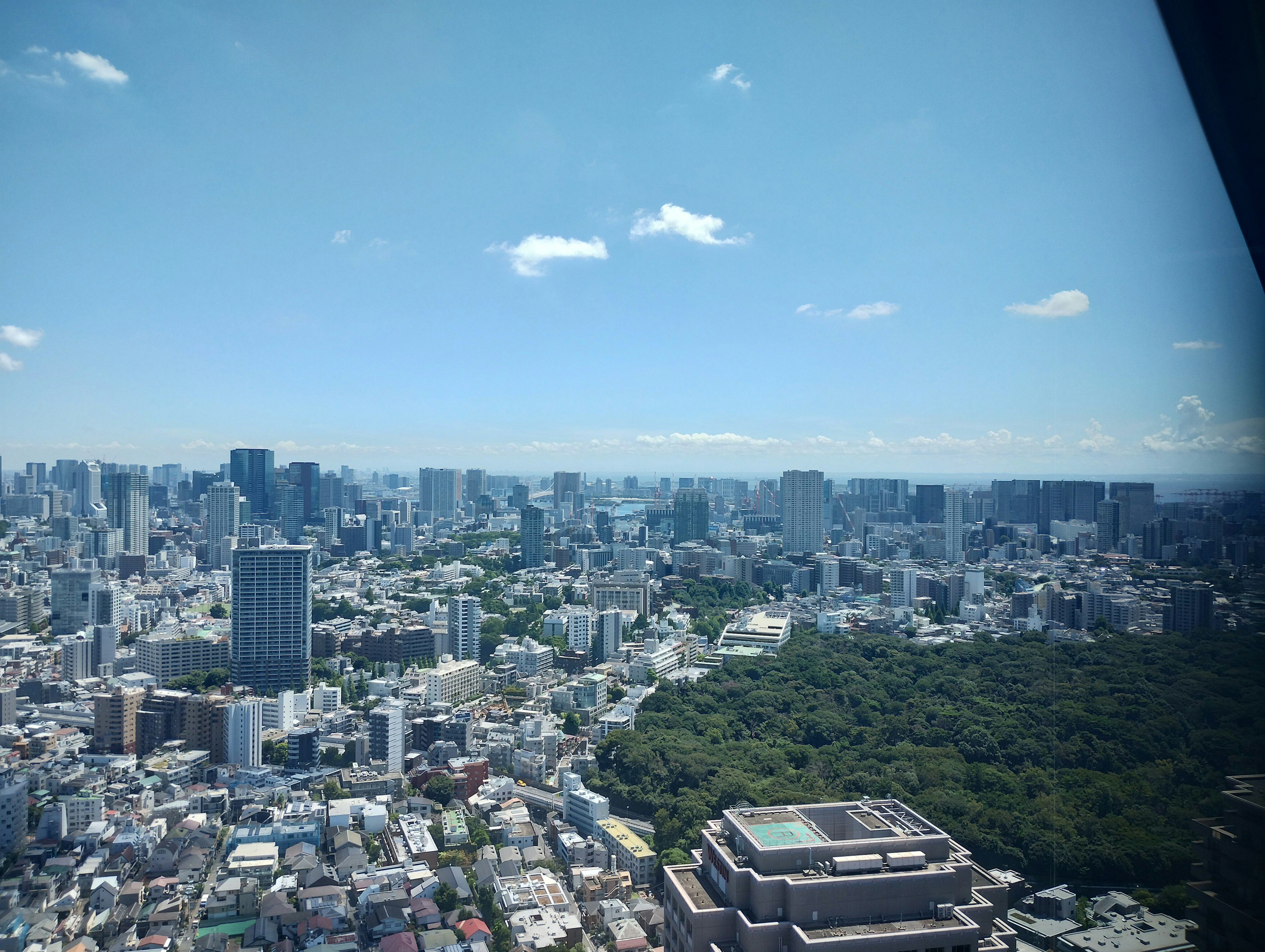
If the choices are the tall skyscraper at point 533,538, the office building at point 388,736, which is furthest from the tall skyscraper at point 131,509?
the tall skyscraper at point 533,538

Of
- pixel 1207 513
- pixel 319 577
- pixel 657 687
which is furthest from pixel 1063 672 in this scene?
pixel 319 577

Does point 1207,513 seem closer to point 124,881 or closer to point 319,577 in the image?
point 124,881

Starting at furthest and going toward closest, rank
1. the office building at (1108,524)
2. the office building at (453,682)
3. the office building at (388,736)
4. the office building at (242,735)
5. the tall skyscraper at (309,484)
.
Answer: the tall skyscraper at (309,484)
the office building at (453,682)
the office building at (388,736)
the office building at (242,735)
the office building at (1108,524)

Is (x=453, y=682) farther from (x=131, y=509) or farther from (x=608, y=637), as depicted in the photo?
(x=131, y=509)

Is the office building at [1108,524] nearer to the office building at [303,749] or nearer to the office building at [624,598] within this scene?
the office building at [303,749]

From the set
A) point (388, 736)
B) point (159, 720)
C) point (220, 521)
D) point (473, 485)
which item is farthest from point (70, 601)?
point (473, 485)

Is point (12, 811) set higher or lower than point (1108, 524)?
lower
